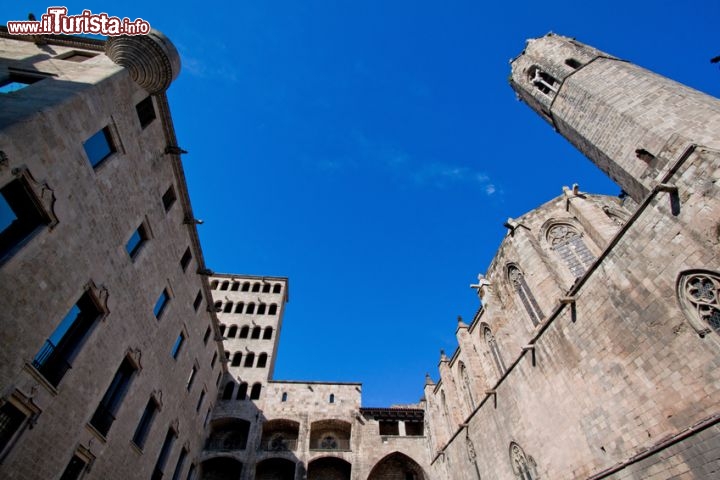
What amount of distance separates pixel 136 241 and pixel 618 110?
18.3 m

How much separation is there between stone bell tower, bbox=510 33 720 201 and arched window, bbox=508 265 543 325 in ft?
16.8

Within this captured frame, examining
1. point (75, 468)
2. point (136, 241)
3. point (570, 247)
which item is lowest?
point (75, 468)

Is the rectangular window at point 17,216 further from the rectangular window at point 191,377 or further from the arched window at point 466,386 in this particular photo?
the arched window at point 466,386

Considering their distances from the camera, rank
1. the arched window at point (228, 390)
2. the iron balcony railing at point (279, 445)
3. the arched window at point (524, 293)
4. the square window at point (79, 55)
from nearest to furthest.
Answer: the square window at point (79, 55) → the arched window at point (524, 293) → the iron balcony railing at point (279, 445) → the arched window at point (228, 390)

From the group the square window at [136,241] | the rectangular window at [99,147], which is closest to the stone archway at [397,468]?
the square window at [136,241]

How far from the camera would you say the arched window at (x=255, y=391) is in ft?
85.6

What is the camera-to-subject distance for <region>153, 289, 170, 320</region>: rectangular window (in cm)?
1318

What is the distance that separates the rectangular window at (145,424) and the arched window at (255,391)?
45.6 ft

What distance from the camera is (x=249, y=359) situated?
28969 mm

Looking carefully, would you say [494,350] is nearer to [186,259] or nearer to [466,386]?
[466,386]

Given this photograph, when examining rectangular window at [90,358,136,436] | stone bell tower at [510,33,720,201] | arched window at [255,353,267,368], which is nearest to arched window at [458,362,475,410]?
stone bell tower at [510,33,720,201]

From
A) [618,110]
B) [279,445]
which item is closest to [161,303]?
[279,445]

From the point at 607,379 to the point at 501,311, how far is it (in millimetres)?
6688

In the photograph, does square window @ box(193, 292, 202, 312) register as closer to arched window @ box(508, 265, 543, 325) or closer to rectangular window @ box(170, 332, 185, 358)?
rectangular window @ box(170, 332, 185, 358)
